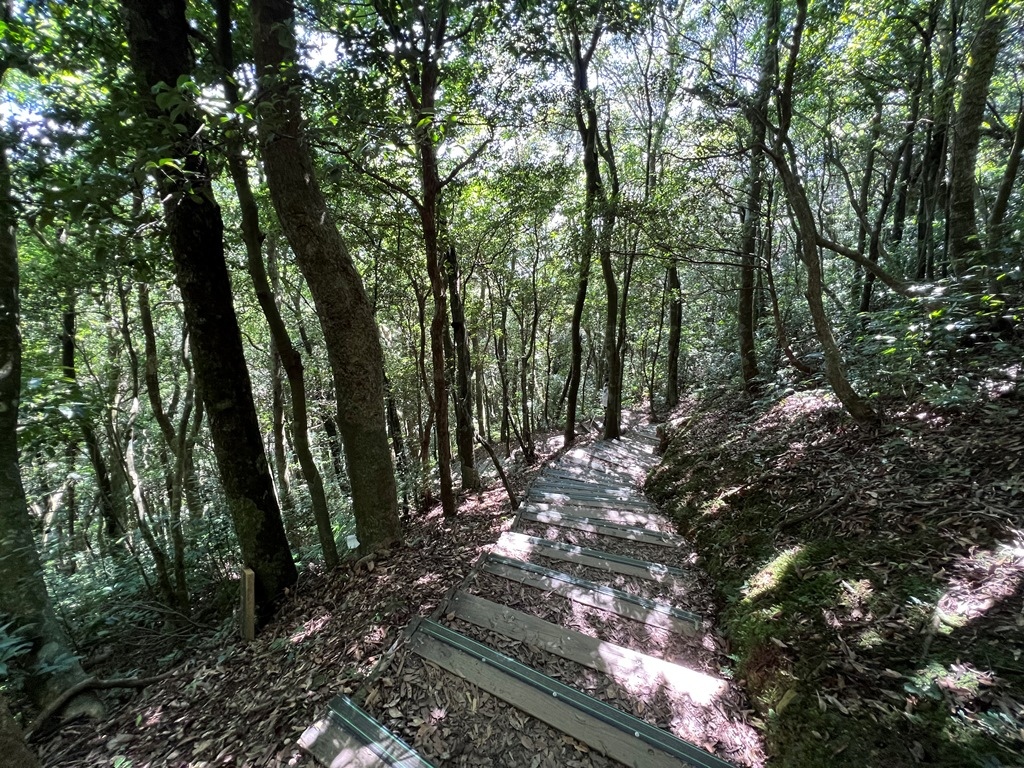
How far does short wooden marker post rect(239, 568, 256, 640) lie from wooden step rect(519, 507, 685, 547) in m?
2.98

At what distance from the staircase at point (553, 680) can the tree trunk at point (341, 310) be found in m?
1.43

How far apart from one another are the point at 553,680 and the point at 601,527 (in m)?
2.47

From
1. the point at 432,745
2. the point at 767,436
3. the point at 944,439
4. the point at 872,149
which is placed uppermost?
the point at 872,149

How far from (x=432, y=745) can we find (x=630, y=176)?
45.0 feet

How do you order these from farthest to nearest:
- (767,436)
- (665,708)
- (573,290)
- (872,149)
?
(573,290) → (872,149) → (767,436) → (665,708)

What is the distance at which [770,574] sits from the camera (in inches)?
127

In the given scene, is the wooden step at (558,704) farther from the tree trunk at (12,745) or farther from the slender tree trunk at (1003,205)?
the slender tree trunk at (1003,205)

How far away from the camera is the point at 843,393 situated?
434 cm

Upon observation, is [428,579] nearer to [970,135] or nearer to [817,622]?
[817,622]

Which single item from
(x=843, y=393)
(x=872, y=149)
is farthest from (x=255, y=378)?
(x=872, y=149)

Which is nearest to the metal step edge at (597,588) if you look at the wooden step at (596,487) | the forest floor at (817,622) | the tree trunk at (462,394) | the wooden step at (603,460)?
the forest floor at (817,622)

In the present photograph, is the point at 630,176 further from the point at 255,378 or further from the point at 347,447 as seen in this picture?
the point at 255,378

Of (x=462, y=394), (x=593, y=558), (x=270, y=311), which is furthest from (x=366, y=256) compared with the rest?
(x=593, y=558)

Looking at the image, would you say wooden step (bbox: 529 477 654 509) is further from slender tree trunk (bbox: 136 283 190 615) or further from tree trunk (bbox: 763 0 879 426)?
slender tree trunk (bbox: 136 283 190 615)
